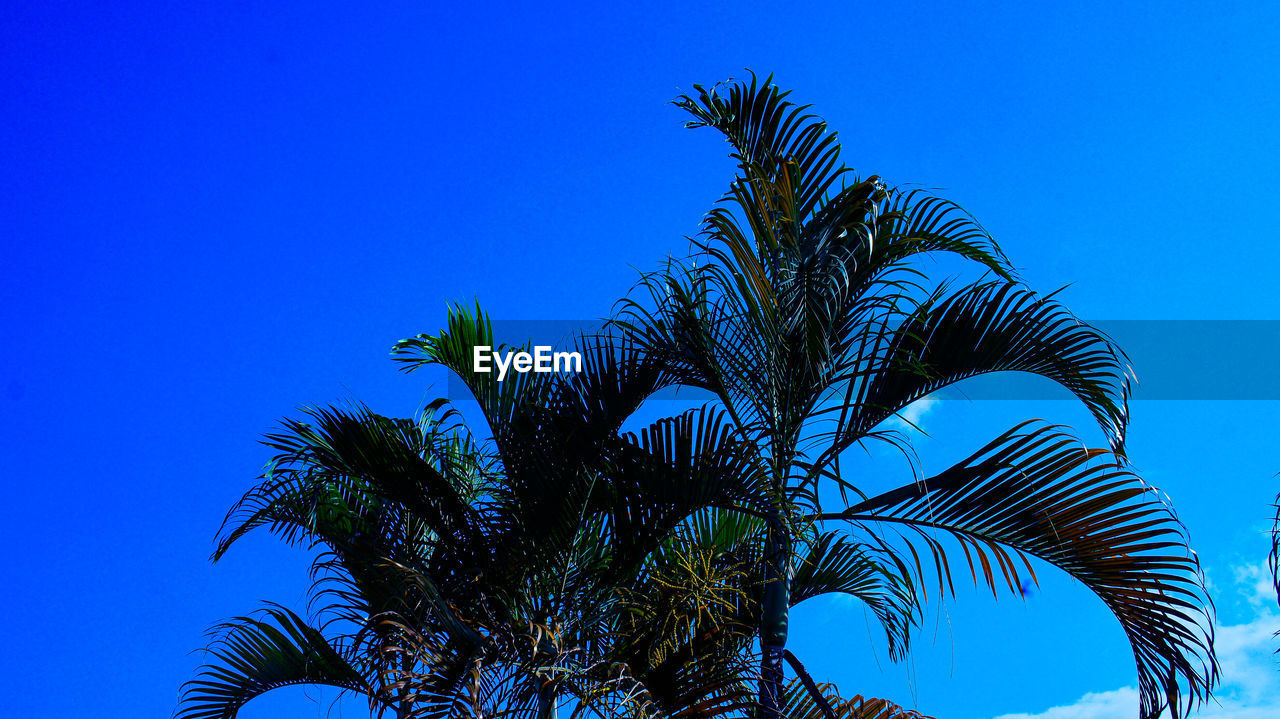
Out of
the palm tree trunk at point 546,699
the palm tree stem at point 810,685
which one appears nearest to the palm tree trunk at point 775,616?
the palm tree stem at point 810,685

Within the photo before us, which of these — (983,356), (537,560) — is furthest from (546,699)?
(983,356)

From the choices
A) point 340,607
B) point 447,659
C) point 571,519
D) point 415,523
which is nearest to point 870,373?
point 571,519

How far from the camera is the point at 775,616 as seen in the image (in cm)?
432

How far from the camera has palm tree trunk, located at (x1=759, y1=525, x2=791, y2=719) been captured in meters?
4.23

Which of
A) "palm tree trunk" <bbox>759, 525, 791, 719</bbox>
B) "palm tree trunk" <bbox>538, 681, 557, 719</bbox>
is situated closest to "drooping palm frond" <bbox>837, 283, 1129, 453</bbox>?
"palm tree trunk" <bbox>759, 525, 791, 719</bbox>

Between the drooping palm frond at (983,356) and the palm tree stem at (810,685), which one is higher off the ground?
the drooping palm frond at (983,356)

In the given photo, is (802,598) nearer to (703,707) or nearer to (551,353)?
(703,707)

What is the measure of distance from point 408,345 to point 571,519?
141 centimetres

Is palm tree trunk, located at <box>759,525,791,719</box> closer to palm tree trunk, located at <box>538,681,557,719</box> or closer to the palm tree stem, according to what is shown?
the palm tree stem

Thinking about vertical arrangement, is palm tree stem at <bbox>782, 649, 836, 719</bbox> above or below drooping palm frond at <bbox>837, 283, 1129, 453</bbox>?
below

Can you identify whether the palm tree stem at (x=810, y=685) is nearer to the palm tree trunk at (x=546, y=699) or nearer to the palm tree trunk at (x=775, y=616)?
the palm tree trunk at (x=775, y=616)

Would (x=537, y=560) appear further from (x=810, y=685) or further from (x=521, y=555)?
(x=810, y=685)

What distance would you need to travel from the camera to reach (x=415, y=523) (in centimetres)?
552

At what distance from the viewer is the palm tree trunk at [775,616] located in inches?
166
